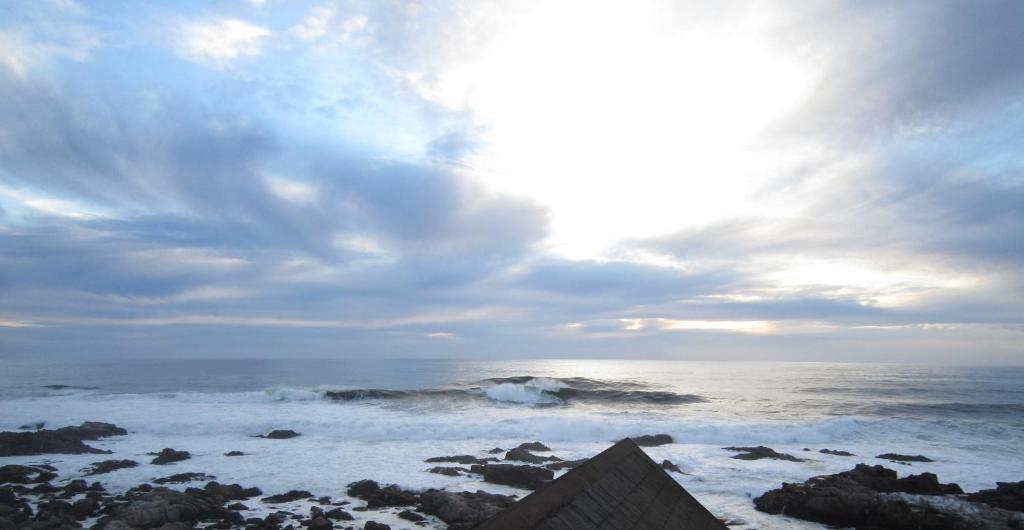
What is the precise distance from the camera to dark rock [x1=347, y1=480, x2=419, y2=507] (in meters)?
13.8

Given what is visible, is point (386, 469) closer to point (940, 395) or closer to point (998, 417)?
point (998, 417)

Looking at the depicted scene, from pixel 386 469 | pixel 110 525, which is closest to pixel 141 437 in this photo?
pixel 386 469

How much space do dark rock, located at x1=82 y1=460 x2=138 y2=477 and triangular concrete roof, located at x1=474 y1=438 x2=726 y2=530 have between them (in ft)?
60.7

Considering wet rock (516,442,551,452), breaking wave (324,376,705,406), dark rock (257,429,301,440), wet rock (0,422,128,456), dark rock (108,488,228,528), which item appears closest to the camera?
dark rock (108,488,228,528)

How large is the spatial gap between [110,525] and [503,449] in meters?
13.2

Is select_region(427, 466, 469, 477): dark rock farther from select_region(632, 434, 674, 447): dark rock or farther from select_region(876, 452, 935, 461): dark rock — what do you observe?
select_region(876, 452, 935, 461): dark rock

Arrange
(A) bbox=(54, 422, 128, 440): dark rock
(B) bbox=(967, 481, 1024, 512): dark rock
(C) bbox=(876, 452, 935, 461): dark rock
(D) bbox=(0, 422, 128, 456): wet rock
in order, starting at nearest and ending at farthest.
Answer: (B) bbox=(967, 481, 1024, 512): dark rock < (D) bbox=(0, 422, 128, 456): wet rock < (C) bbox=(876, 452, 935, 461): dark rock < (A) bbox=(54, 422, 128, 440): dark rock

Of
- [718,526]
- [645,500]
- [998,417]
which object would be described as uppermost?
[645,500]

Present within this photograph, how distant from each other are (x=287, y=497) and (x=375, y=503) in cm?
253

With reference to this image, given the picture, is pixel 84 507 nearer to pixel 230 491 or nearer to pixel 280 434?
pixel 230 491

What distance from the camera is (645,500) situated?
5.06 m

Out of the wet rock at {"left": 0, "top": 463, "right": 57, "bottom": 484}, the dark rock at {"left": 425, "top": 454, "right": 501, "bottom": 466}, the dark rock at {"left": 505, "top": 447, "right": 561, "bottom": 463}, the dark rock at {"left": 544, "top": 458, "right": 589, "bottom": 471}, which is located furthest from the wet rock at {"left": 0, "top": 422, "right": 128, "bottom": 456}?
the dark rock at {"left": 544, "top": 458, "right": 589, "bottom": 471}

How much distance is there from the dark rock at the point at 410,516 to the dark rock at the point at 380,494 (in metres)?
0.88

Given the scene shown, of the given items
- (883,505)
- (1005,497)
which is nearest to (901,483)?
(1005,497)
